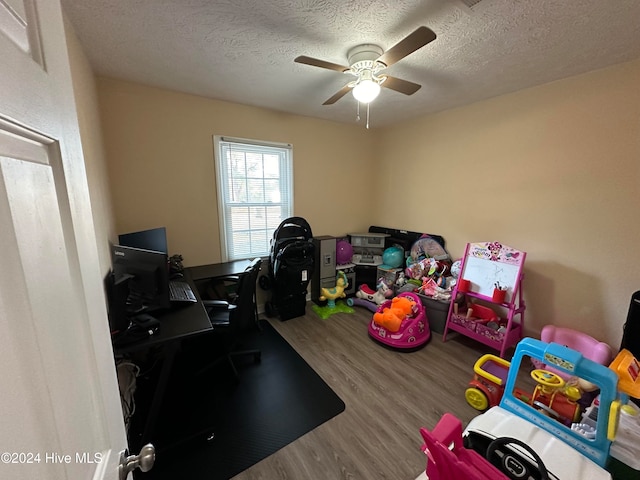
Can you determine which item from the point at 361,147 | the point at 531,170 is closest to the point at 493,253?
the point at 531,170

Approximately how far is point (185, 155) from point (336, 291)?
2.42 meters

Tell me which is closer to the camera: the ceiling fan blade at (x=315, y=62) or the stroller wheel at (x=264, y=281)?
the ceiling fan blade at (x=315, y=62)

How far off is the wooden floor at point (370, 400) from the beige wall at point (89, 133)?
165 centimetres

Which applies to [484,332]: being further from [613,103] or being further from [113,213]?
[113,213]

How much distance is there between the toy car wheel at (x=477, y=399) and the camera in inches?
71.4

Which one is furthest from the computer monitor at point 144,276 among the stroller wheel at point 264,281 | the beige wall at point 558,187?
the beige wall at point 558,187

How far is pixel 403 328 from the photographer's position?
2.56 meters

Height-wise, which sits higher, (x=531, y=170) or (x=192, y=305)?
(x=531, y=170)

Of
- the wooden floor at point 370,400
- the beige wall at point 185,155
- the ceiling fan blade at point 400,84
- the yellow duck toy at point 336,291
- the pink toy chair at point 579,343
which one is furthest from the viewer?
the yellow duck toy at point 336,291

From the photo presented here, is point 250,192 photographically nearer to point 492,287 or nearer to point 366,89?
point 366,89

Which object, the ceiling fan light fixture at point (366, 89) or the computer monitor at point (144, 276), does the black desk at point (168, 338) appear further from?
the ceiling fan light fixture at point (366, 89)

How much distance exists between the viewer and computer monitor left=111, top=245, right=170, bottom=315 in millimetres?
1497

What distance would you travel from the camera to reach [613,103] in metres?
1.96

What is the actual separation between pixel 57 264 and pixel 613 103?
10.9 ft
